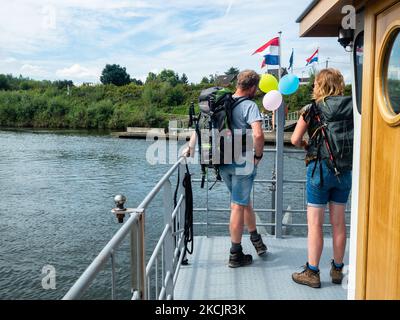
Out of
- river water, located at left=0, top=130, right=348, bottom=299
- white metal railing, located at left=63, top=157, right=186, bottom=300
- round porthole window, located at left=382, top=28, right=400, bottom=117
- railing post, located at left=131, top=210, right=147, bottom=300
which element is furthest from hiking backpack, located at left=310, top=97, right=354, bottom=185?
river water, located at left=0, top=130, right=348, bottom=299

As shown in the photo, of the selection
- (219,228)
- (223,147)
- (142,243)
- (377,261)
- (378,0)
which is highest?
(378,0)

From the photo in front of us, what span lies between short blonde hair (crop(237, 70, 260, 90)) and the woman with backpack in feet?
1.58

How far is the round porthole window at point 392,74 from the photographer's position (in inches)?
68.5

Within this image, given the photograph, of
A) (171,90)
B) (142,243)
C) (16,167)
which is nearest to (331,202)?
(142,243)

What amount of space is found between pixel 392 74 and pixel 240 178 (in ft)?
4.76

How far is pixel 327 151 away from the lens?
8.61 feet

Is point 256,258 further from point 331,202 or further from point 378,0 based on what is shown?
point 378,0

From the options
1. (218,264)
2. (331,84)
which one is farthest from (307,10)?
(218,264)

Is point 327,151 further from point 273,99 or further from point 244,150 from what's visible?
point 273,99

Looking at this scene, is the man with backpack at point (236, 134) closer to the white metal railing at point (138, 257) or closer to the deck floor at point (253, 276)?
the white metal railing at point (138, 257)

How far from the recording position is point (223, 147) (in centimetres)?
301

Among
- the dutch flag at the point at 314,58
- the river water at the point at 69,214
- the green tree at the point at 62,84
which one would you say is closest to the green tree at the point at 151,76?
the green tree at the point at 62,84
